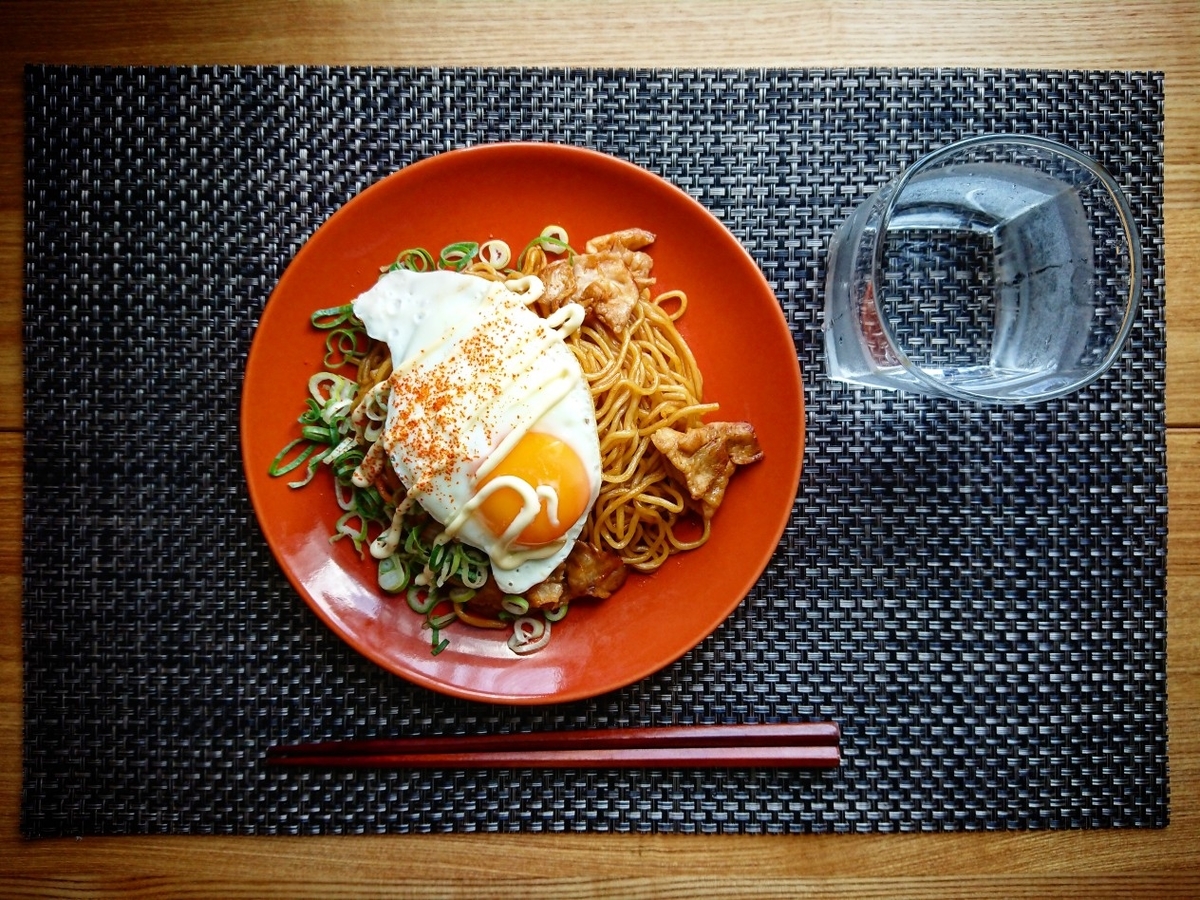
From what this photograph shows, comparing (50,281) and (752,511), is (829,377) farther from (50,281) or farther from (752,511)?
(50,281)

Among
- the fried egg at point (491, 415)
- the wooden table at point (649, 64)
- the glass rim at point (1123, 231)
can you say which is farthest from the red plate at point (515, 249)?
the wooden table at point (649, 64)

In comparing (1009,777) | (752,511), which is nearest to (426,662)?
(752,511)

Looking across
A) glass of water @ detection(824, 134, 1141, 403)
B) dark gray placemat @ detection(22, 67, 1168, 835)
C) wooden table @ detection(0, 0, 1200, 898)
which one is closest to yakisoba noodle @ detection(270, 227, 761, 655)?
dark gray placemat @ detection(22, 67, 1168, 835)

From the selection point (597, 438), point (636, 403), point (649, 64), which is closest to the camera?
point (597, 438)

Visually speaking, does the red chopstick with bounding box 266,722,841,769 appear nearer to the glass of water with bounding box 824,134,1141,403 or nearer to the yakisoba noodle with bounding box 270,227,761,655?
the yakisoba noodle with bounding box 270,227,761,655

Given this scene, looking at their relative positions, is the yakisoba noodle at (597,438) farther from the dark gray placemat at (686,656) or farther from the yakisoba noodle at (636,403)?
the dark gray placemat at (686,656)

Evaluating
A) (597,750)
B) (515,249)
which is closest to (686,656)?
(597,750)

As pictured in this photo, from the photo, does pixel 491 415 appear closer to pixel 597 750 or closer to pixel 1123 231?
pixel 597 750
